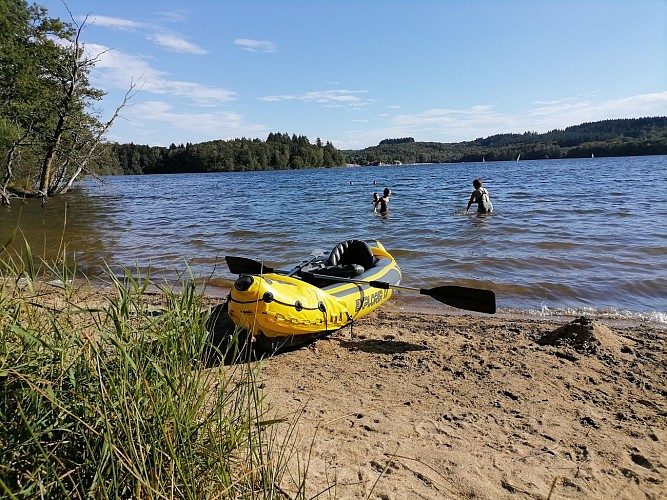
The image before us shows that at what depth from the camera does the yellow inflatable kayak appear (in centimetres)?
443

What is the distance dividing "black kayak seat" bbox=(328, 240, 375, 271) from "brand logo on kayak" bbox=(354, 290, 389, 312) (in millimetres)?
569

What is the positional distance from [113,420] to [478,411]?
2827 millimetres

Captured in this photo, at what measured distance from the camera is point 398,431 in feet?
10.8

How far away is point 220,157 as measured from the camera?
10556 cm

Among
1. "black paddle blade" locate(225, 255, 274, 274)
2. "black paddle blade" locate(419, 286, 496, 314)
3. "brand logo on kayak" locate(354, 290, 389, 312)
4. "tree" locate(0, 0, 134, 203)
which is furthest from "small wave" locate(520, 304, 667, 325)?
"tree" locate(0, 0, 134, 203)

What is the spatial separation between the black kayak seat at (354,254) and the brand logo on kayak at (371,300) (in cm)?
57

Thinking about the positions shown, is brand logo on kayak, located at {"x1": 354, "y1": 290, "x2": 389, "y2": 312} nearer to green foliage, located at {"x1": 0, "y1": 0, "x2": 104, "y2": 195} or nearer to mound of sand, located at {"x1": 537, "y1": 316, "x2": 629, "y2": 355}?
mound of sand, located at {"x1": 537, "y1": 316, "x2": 629, "y2": 355}

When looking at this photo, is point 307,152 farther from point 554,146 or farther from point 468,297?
point 468,297

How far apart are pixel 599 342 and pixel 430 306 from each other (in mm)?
2595

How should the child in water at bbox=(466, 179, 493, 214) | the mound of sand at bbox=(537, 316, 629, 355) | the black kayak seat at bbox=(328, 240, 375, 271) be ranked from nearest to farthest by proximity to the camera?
the mound of sand at bbox=(537, 316, 629, 355)
the black kayak seat at bbox=(328, 240, 375, 271)
the child in water at bbox=(466, 179, 493, 214)

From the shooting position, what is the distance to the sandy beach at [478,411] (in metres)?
2.74

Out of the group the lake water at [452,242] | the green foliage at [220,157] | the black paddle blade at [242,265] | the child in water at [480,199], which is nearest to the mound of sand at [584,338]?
the lake water at [452,242]

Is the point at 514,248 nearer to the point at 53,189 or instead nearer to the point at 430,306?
the point at 430,306

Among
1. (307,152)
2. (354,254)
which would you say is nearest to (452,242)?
(354,254)
